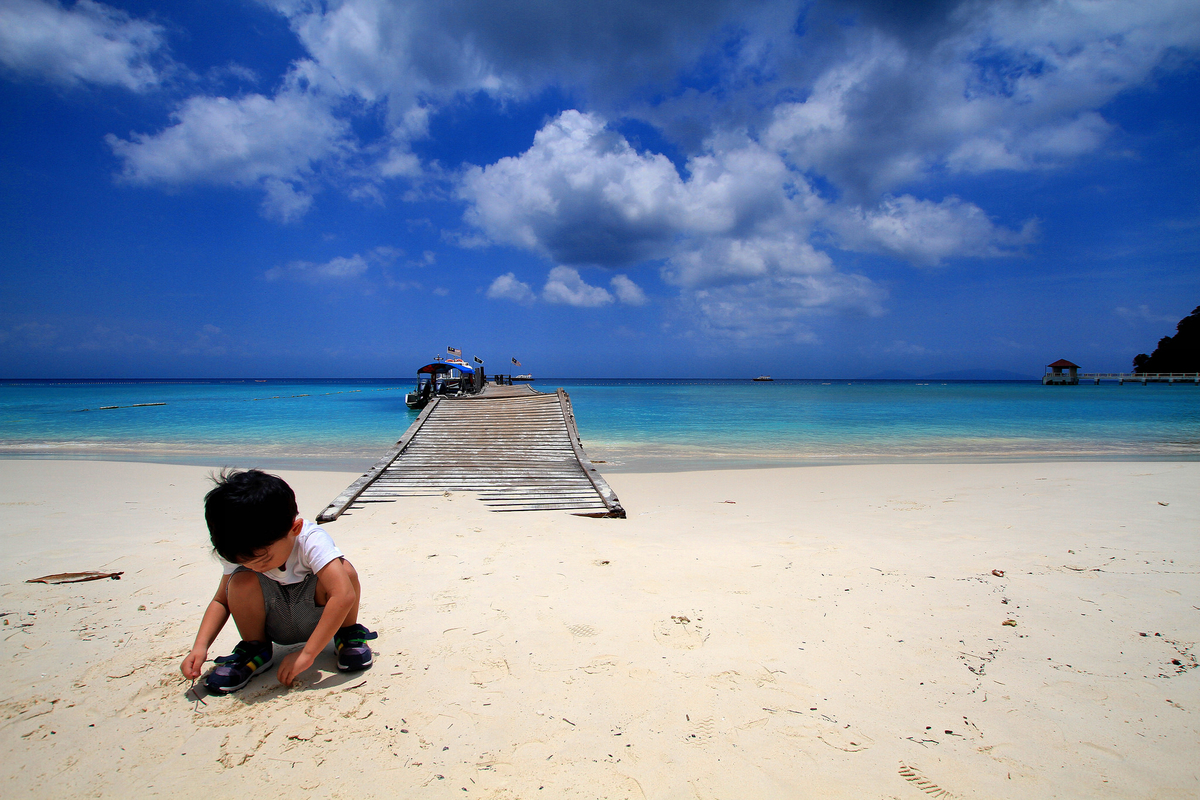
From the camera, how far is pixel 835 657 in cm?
304

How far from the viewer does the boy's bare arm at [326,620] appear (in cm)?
255

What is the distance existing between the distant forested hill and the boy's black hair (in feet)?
345

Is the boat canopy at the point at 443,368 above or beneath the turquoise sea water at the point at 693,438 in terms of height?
above

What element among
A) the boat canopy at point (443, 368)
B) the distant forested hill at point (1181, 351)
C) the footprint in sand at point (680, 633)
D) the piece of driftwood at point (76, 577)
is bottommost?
the piece of driftwood at point (76, 577)

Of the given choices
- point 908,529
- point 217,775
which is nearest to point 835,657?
point 217,775

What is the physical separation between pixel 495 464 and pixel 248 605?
23.2 ft

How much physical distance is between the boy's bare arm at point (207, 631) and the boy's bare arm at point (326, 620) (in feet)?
1.20

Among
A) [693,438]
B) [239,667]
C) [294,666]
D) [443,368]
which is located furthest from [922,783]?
[443,368]

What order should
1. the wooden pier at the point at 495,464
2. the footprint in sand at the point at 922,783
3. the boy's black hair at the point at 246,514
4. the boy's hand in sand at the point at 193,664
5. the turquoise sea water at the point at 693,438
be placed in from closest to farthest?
the footprint in sand at the point at 922,783 < the boy's black hair at the point at 246,514 < the boy's hand in sand at the point at 193,664 < the wooden pier at the point at 495,464 < the turquoise sea water at the point at 693,438

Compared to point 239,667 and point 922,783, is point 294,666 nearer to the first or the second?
point 239,667

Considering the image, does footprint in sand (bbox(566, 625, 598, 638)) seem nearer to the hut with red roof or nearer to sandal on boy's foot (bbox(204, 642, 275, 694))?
sandal on boy's foot (bbox(204, 642, 275, 694))

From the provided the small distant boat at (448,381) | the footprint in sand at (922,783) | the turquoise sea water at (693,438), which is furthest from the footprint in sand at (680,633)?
the small distant boat at (448,381)

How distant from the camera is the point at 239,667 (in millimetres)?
2637

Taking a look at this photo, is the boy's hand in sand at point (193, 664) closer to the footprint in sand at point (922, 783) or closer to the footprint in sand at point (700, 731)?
the footprint in sand at point (700, 731)
